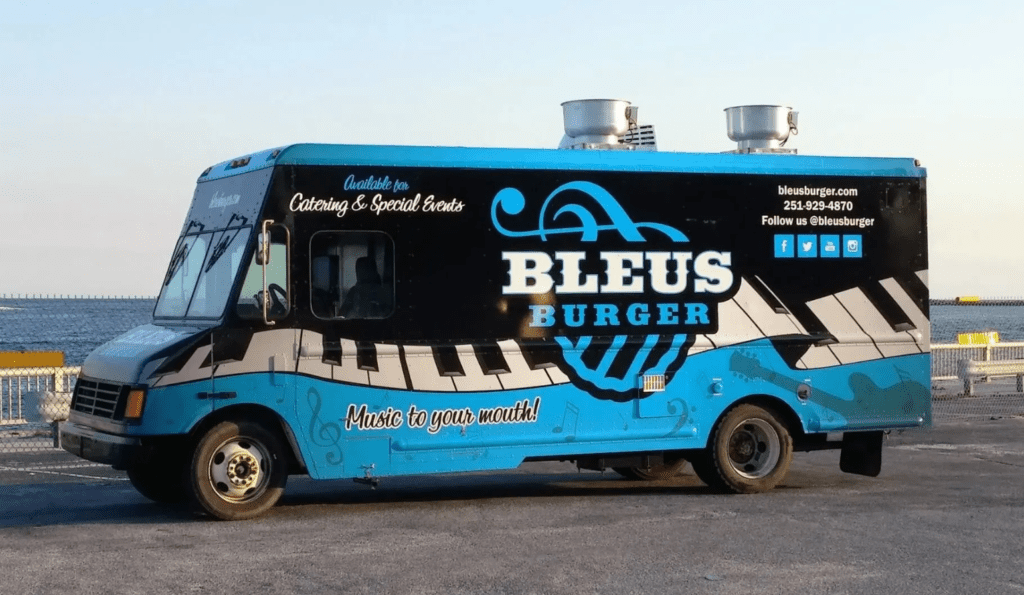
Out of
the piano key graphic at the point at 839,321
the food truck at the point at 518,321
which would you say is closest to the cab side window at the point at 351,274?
the food truck at the point at 518,321

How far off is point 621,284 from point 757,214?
5.04 feet

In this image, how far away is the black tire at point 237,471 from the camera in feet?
33.6

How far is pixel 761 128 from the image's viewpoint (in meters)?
13.2

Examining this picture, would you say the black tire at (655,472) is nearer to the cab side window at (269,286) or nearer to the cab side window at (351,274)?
the cab side window at (351,274)

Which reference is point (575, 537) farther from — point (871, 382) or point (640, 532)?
point (871, 382)

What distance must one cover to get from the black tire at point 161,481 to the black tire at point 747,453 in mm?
4645

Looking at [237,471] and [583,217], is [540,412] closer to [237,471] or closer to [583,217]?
[583,217]

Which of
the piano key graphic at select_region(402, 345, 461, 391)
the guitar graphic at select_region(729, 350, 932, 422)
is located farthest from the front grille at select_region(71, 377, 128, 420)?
the guitar graphic at select_region(729, 350, 932, 422)

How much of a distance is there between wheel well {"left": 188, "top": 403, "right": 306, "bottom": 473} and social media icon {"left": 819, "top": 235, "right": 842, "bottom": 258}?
5212mm

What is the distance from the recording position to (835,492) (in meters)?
12.0

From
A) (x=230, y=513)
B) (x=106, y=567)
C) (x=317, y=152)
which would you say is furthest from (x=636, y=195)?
(x=106, y=567)

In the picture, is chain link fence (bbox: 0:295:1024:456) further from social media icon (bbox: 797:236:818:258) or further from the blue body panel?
social media icon (bbox: 797:236:818:258)

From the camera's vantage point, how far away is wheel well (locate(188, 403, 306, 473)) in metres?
10.4

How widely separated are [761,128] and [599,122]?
167 centimetres
